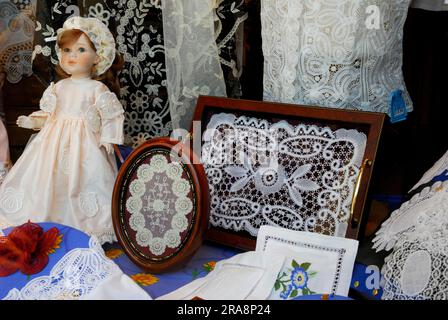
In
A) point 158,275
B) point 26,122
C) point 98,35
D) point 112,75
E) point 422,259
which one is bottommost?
point 158,275

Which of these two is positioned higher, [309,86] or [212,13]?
[212,13]

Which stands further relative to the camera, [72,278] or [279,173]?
[279,173]

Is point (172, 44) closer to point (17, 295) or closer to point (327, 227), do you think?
point (327, 227)

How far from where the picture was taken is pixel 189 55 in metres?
1.62

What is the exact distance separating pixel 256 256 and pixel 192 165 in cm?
26

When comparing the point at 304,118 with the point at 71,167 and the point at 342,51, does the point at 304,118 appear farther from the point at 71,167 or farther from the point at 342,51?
the point at 71,167

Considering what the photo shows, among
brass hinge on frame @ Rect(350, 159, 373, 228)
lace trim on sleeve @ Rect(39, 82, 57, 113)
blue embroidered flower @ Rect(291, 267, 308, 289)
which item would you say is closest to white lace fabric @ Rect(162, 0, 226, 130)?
lace trim on sleeve @ Rect(39, 82, 57, 113)

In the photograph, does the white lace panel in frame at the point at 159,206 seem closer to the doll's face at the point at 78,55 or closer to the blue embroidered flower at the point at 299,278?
the blue embroidered flower at the point at 299,278

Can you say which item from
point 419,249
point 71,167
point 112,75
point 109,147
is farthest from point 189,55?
point 419,249

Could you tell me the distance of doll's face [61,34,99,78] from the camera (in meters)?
1.52

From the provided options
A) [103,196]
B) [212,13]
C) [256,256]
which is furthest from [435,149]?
[103,196]

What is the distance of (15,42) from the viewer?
184cm

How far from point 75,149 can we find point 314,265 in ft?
2.52
